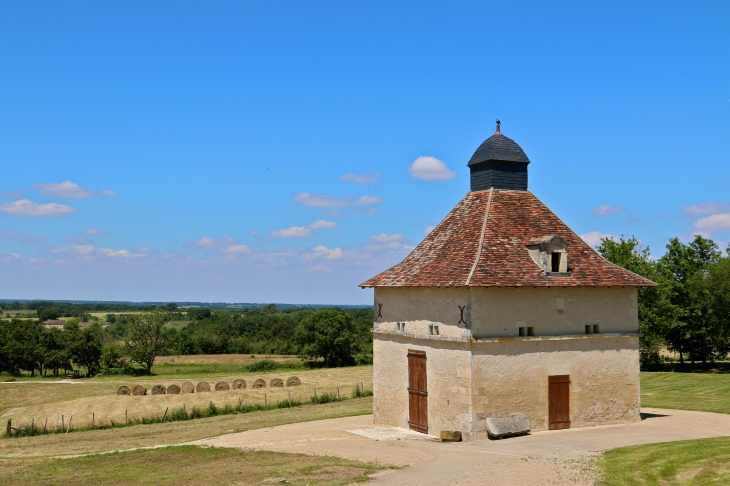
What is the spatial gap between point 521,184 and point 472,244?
13.6 feet

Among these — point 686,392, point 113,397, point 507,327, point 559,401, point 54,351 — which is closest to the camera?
point 507,327

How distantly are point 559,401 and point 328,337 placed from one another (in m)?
57.6

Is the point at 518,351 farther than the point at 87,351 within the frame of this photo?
No

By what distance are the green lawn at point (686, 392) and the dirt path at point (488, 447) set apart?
2647mm

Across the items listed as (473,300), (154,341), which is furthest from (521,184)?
(154,341)

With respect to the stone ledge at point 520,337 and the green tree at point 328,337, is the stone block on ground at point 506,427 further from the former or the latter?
the green tree at point 328,337

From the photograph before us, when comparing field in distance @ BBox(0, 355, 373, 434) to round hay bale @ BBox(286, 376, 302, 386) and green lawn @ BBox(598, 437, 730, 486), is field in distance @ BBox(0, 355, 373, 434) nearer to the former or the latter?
round hay bale @ BBox(286, 376, 302, 386)

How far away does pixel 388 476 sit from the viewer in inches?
634

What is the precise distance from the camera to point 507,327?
2220cm

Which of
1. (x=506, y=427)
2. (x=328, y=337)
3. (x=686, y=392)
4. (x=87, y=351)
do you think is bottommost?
(x=87, y=351)

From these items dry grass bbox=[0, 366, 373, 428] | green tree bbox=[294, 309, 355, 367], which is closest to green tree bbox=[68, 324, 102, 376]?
dry grass bbox=[0, 366, 373, 428]

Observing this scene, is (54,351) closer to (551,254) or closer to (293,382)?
(293,382)

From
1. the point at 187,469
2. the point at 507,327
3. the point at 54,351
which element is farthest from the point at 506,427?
the point at 54,351

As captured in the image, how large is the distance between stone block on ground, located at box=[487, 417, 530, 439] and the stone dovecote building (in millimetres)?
268
